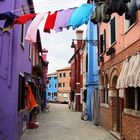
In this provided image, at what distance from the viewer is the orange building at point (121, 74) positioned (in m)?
12.1

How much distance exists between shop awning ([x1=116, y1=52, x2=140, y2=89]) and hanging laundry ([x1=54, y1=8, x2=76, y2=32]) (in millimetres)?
2591

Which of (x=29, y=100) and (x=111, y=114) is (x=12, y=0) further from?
(x=111, y=114)

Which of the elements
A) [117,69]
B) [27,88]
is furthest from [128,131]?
[27,88]

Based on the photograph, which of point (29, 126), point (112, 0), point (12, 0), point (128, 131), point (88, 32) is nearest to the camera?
point (112, 0)

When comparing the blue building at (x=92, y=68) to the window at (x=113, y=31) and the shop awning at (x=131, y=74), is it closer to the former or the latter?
the window at (x=113, y=31)

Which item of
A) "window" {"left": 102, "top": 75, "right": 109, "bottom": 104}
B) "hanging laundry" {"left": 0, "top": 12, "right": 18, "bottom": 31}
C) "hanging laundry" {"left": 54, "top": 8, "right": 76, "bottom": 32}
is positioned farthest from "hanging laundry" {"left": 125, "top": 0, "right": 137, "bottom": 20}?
"window" {"left": 102, "top": 75, "right": 109, "bottom": 104}

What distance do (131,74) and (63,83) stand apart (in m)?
70.7

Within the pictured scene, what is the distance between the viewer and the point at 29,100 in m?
16.0

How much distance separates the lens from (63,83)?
268ft

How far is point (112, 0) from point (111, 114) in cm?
1032

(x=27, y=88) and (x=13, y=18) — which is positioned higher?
(x=13, y=18)

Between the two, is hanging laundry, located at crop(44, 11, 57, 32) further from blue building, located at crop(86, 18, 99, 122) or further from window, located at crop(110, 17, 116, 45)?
blue building, located at crop(86, 18, 99, 122)

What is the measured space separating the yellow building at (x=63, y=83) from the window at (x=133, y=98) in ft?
212

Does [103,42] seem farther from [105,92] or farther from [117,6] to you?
[117,6]
